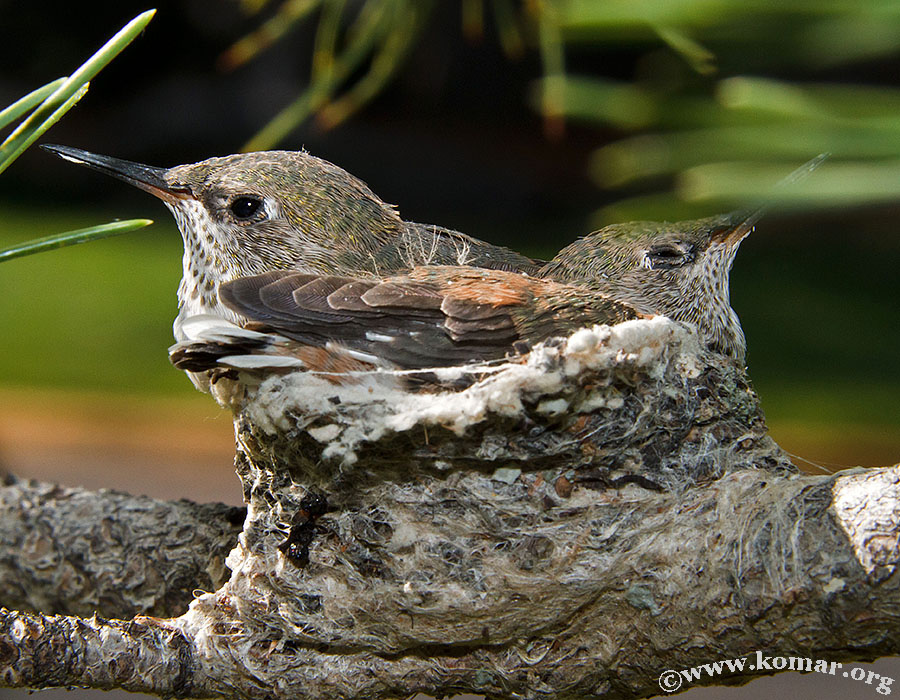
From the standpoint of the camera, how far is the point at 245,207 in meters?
1.49

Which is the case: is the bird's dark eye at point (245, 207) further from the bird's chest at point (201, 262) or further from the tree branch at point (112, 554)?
the tree branch at point (112, 554)

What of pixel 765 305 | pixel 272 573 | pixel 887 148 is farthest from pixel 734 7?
pixel 765 305

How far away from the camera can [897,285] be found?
16.0 ft

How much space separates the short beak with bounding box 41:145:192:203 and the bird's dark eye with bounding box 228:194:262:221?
7cm

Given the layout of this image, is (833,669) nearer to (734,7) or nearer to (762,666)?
(762,666)

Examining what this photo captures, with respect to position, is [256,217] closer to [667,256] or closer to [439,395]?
[439,395]

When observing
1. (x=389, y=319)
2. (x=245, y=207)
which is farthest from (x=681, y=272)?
(x=245, y=207)

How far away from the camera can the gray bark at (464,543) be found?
114cm

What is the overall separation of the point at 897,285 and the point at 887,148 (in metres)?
4.17

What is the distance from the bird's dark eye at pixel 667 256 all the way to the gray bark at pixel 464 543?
459 mm

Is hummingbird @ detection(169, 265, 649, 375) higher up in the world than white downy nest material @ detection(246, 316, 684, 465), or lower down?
higher up

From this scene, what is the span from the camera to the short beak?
1.33 m

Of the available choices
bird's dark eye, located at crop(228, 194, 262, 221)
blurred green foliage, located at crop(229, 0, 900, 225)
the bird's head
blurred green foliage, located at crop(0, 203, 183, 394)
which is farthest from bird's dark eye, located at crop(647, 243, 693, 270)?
blurred green foliage, located at crop(0, 203, 183, 394)

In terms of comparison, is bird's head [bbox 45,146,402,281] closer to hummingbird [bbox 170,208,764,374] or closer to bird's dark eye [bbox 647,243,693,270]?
hummingbird [bbox 170,208,764,374]
